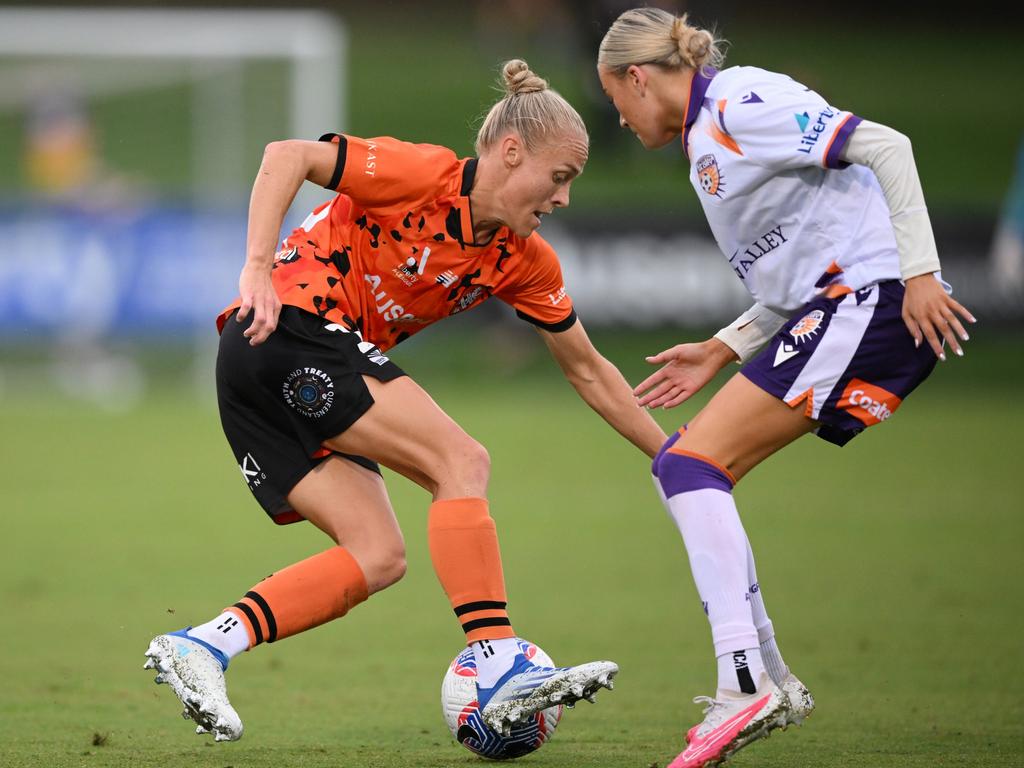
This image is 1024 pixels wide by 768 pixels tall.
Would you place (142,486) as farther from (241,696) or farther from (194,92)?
(194,92)

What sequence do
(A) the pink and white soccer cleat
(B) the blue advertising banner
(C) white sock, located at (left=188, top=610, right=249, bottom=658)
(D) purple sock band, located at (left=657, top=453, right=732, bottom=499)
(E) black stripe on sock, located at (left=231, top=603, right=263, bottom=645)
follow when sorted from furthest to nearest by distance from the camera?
(B) the blue advertising banner, (E) black stripe on sock, located at (left=231, top=603, right=263, bottom=645), (C) white sock, located at (left=188, top=610, right=249, bottom=658), (D) purple sock band, located at (left=657, top=453, right=732, bottom=499), (A) the pink and white soccer cleat

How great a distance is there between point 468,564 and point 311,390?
699 millimetres

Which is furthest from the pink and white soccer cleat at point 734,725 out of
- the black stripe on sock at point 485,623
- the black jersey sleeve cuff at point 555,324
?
the black jersey sleeve cuff at point 555,324

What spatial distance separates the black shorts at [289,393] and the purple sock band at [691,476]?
875 mm

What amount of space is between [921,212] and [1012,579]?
4.20 metres

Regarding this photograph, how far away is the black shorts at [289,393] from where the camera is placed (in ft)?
14.6

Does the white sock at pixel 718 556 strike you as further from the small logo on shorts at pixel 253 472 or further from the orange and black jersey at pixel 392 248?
the small logo on shorts at pixel 253 472

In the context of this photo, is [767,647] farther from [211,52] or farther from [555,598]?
[211,52]

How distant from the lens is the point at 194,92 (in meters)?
17.4

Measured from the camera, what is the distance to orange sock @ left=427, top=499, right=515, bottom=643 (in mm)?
4406

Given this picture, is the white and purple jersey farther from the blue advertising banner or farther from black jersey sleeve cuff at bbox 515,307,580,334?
the blue advertising banner

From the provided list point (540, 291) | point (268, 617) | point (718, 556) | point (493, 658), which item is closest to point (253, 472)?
point (268, 617)

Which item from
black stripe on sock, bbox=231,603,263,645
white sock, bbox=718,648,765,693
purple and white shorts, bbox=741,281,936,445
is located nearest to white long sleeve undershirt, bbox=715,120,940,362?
purple and white shorts, bbox=741,281,936,445

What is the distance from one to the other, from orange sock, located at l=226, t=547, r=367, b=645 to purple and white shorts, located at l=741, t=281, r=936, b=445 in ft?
4.56
